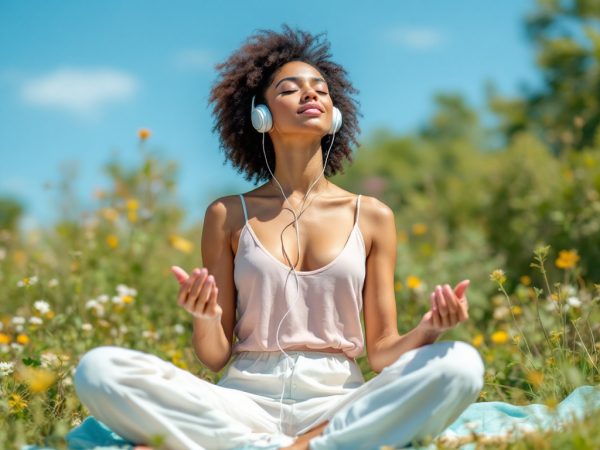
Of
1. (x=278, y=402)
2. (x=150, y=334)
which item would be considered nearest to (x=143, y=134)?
(x=150, y=334)

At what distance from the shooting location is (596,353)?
3279 millimetres

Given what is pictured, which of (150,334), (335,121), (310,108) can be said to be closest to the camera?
(310,108)

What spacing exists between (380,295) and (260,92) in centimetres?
106

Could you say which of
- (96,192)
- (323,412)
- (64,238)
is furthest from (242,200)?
(96,192)

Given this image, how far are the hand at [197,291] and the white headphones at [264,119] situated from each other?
33.3 inches

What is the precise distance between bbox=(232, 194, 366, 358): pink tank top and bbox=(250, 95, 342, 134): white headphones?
546mm

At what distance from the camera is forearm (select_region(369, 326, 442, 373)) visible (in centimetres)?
279

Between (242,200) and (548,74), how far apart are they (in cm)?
Answer: 1792

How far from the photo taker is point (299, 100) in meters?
3.25

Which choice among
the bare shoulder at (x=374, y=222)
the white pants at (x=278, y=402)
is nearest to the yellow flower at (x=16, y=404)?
the white pants at (x=278, y=402)

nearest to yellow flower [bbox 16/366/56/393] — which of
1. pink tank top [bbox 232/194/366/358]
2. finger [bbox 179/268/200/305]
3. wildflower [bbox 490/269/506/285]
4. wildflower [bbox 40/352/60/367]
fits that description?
wildflower [bbox 40/352/60/367]

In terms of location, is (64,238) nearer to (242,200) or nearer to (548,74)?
(242,200)

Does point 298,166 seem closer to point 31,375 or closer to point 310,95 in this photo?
point 310,95

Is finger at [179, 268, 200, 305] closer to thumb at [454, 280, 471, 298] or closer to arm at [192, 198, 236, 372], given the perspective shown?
arm at [192, 198, 236, 372]
